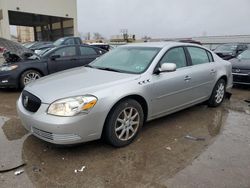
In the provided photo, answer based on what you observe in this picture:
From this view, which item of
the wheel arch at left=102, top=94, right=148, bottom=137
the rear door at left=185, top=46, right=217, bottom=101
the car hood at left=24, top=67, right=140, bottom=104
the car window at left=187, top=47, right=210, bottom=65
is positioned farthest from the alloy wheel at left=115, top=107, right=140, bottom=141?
the car window at left=187, top=47, right=210, bottom=65

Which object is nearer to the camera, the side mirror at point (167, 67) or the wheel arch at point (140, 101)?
the wheel arch at point (140, 101)

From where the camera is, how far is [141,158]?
3.13 metres

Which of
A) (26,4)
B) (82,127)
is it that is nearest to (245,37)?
(26,4)

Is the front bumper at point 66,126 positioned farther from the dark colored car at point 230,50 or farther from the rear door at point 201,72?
the dark colored car at point 230,50

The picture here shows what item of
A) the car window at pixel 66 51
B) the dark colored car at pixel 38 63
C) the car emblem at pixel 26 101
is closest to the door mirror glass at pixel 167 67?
the car emblem at pixel 26 101

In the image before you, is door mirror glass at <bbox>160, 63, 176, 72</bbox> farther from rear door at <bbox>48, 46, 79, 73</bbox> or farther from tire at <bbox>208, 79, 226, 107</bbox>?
rear door at <bbox>48, 46, 79, 73</bbox>

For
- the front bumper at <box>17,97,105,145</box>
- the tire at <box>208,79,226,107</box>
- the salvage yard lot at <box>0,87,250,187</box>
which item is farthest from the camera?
the tire at <box>208,79,226,107</box>

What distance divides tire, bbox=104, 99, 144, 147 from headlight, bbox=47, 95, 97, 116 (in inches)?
14.8

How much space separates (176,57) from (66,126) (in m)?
2.41

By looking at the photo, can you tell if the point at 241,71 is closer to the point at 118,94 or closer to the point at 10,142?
the point at 118,94

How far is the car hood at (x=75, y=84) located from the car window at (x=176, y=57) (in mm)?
800

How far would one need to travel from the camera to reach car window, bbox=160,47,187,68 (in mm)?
4070

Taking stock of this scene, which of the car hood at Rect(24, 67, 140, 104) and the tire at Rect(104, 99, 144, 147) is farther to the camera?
the tire at Rect(104, 99, 144, 147)

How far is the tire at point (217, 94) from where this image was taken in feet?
17.1
